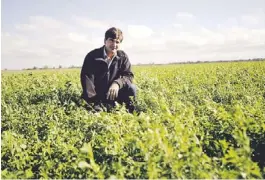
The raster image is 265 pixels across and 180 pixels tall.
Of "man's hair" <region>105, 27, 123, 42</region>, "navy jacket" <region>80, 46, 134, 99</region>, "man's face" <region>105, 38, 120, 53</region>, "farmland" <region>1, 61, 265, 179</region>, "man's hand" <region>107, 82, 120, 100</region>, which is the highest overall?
"man's hair" <region>105, 27, 123, 42</region>

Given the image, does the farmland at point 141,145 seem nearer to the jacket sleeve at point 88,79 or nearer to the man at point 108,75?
the jacket sleeve at point 88,79

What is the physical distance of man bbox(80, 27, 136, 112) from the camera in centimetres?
503

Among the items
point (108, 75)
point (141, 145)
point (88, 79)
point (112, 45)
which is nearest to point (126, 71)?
point (108, 75)

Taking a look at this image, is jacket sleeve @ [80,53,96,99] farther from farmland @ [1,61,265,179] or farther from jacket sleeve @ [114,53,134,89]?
farmland @ [1,61,265,179]

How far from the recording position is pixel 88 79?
17.0ft

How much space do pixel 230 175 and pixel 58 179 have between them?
130cm

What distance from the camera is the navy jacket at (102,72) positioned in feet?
17.3

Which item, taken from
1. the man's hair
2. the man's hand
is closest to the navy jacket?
the man's hand

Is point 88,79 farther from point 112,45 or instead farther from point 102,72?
point 112,45

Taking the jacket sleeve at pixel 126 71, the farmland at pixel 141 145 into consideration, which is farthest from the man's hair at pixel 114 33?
the farmland at pixel 141 145

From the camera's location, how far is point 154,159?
221 cm

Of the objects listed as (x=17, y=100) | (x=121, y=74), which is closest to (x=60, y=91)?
(x=17, y=100)

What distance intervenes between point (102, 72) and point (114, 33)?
29.6 inches

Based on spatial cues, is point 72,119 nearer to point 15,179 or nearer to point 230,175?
point 15,179
